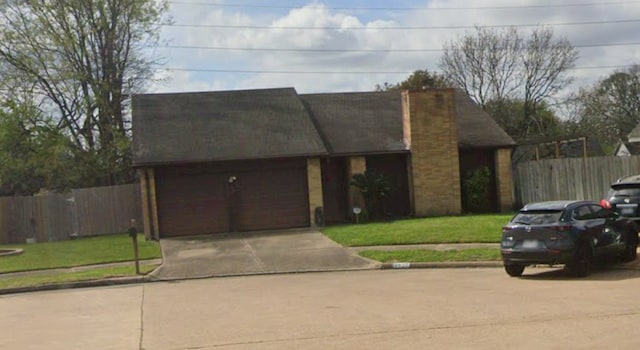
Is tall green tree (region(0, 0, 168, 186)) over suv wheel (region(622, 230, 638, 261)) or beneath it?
over

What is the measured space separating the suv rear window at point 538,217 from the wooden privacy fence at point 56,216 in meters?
20.7

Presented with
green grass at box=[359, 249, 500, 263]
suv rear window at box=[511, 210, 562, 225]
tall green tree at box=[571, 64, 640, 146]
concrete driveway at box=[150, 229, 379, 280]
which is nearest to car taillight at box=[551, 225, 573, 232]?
suv rear window at box=[511, 210, 562, 225]

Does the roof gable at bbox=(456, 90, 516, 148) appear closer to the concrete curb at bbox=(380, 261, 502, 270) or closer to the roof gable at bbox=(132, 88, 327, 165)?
the roof gable at bbox=(132, 88, 327, 165)

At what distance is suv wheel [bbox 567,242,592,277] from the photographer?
1393 centimetres

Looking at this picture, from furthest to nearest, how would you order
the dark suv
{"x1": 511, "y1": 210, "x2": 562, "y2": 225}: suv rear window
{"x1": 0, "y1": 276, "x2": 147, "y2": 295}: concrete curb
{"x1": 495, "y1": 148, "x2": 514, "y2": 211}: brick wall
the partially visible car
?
{"x1": 495, "y1": 148, "x2": 514, "y2": 211}: brick wall, the dark suv, {"x1": 0, "y1": 276, "x2": 147, "y2": 295}: concrete curb, {"x1": 511, "y1": 210, "x2": 562, "y2": 225}: suv rear window, the partially visible car

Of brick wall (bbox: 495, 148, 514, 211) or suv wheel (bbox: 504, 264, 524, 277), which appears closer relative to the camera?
suv wheel (bbox: 504, 264, 524, 277)

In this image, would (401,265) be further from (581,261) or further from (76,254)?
→ (76,254)

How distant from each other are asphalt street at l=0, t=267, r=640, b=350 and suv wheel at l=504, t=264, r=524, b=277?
0.19 metres

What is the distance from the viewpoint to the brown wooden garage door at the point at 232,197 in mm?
26641

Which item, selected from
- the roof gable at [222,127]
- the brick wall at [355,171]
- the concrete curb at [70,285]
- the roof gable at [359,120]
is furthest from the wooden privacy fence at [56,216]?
the concrete curb at [70,285]

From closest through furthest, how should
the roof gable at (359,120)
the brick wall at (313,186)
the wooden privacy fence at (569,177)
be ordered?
1. the wooden privacy fence at (569,177)
2. the brick wall at (313,186)
3. the roof gable at (359,120)

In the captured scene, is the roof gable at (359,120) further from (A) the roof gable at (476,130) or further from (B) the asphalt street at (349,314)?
(B) the asphalt street at (349,314)

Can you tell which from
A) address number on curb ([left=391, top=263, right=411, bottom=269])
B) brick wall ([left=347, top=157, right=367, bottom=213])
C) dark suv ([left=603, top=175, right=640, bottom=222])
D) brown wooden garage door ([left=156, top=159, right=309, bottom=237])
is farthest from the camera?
brick wall ([left=347, top=157, right=367, bottom=213])

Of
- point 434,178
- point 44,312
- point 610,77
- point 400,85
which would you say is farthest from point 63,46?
point 610,77
